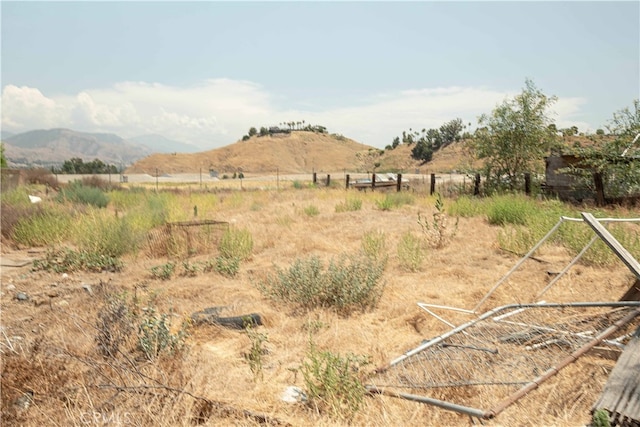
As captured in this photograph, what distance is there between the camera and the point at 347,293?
16.8ft

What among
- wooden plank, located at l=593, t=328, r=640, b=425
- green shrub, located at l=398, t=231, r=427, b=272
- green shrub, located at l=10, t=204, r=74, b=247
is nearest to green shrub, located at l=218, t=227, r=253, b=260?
green shrub, located at l=398, t=231, r=427, b=272

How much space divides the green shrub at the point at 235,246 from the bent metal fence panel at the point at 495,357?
4612 mm

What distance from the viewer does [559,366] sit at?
2678mm

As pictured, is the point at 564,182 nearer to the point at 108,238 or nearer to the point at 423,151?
the point at 108,238

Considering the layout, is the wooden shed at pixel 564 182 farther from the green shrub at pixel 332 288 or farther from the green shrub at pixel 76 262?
the green shrub at pixel 76 262

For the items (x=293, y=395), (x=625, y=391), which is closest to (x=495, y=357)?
(x=625, y=391)

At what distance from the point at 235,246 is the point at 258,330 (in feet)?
10.8

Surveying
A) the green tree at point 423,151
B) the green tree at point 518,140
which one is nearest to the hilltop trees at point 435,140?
the green tree at point 423,151

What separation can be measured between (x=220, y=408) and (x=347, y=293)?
2448 mm

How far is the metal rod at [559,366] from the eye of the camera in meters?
2.37

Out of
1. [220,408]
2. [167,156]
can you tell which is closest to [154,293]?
[220,408]

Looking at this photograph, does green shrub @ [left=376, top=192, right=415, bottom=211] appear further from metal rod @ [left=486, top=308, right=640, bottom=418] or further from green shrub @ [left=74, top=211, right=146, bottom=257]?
metal rod @ [left=486, top=308, right=640, bottom=418]

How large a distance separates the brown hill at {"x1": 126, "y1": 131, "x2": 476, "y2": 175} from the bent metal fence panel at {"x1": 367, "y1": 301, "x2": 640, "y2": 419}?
188 feet

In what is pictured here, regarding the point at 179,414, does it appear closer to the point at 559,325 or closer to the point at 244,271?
the point at 559,325
